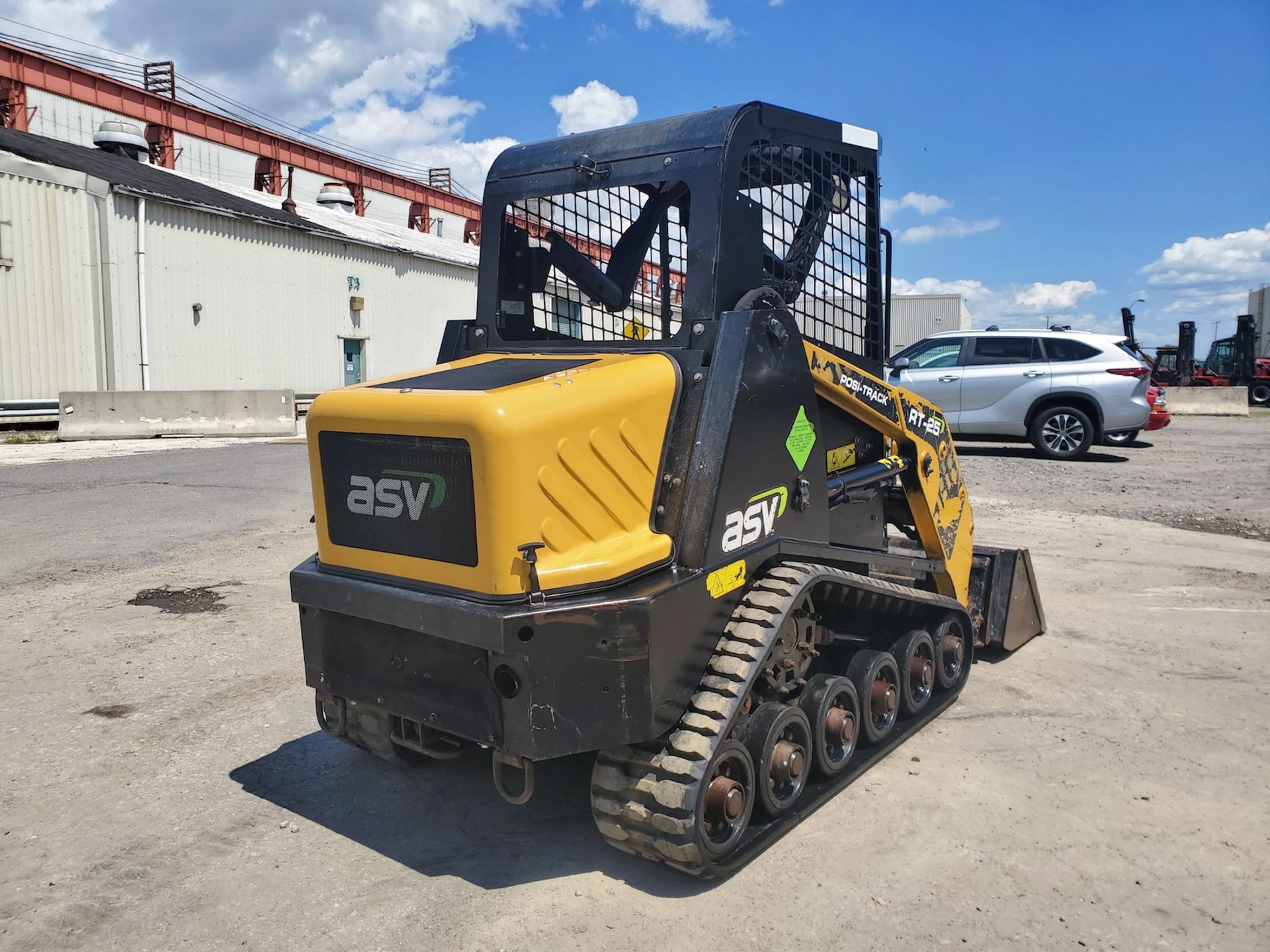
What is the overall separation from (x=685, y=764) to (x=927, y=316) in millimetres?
35019

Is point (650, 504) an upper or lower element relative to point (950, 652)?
upper

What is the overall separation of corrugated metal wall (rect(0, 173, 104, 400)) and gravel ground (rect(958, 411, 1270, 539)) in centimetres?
1620

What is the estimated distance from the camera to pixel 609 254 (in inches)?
169

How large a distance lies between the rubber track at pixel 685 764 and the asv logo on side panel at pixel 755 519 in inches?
8.6

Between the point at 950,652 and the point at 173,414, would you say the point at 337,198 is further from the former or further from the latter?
the point at 950,652

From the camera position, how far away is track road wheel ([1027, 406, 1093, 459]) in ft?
44.5

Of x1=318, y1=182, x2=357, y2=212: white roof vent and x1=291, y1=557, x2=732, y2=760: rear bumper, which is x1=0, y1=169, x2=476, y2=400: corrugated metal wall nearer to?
x1=318, y1=182, x2=357, y2=212: white roof vent

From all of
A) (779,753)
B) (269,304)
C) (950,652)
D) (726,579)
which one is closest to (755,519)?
(726,579)

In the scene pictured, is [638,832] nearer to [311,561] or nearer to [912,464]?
[311,561]

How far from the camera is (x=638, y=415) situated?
10.8 ft

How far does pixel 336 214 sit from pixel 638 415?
2945 centimetres

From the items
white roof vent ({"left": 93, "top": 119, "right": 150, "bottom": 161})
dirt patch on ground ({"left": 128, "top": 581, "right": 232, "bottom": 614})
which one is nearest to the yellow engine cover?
dirt patch on ground ({"left": 128, "top": 581, "right": 232, "bottom": 614})

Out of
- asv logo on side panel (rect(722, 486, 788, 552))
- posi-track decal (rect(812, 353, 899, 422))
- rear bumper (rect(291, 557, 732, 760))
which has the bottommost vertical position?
rear bumper (rect(291, 557, 732, 760))

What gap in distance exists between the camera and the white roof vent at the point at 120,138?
79.2ft
